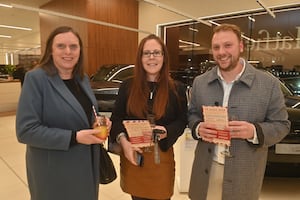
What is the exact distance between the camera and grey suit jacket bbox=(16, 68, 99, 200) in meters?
1.28

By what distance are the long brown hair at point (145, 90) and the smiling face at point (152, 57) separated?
3 centimetres

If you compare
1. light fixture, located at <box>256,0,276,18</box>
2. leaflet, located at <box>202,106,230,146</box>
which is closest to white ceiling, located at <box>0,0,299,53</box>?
light fixture, located at <box>256,0,276,18</box>

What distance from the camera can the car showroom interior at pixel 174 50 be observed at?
2.70m

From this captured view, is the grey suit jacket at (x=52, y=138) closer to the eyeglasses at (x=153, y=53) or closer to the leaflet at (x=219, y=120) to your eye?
the eyeglasses at (x=153, y=53)

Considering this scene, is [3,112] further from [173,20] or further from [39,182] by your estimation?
[39,182]

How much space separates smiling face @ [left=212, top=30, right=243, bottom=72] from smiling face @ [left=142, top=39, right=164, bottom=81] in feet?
1.12

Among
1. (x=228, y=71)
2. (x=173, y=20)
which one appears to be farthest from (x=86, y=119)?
(x=173, y=20)

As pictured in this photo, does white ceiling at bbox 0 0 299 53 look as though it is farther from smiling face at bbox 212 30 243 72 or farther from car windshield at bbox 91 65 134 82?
smiling face at bbox 212 30 243 72

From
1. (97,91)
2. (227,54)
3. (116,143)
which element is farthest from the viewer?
(97,91)

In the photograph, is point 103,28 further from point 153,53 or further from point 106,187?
point 153,53

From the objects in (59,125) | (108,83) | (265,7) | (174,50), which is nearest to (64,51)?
(59,125)

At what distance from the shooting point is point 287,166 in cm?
234

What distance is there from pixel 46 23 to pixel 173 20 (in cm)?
565

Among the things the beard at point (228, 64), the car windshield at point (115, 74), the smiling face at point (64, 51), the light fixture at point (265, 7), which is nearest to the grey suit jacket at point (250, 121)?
the beard at point (228, 64)
